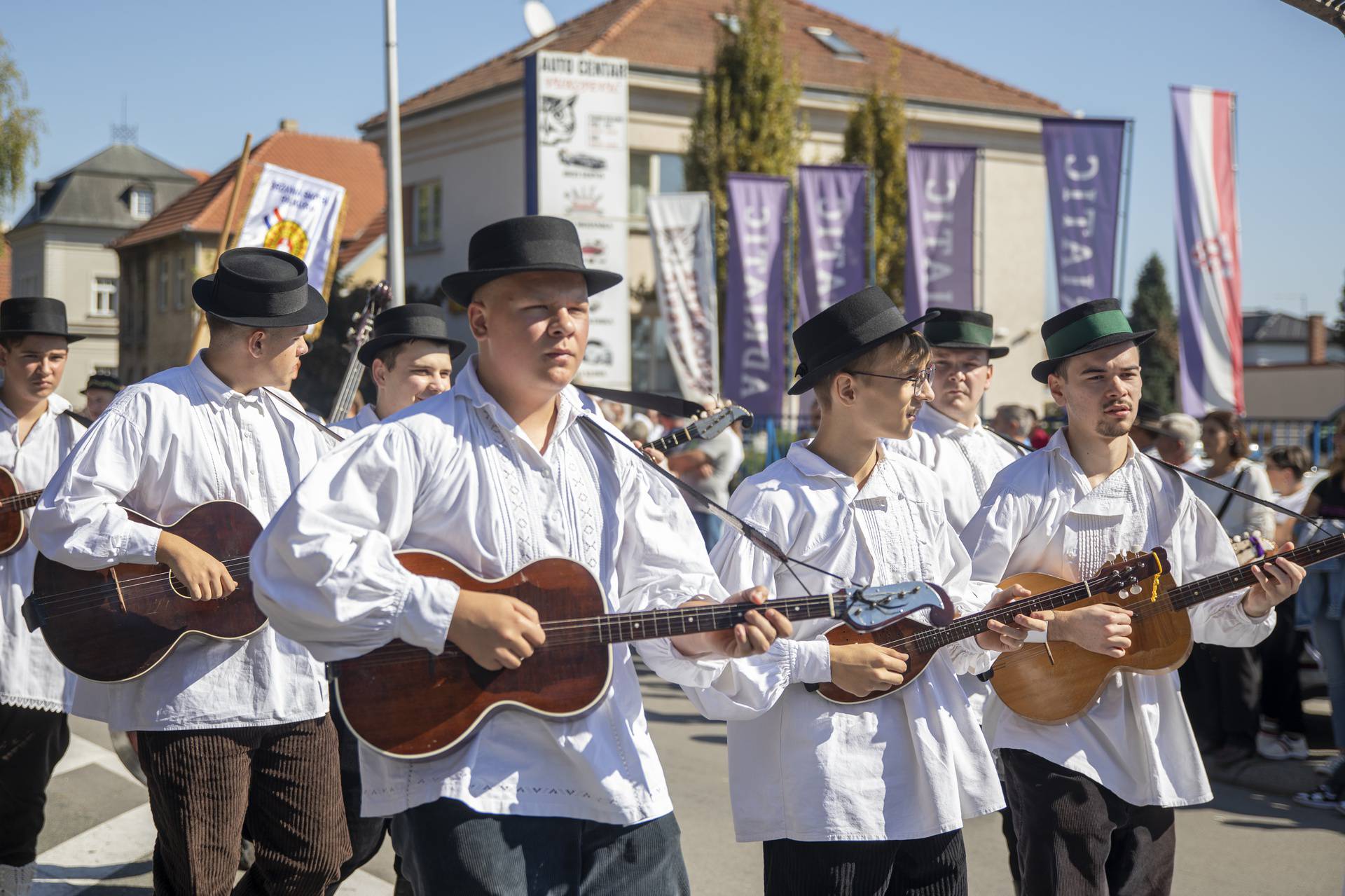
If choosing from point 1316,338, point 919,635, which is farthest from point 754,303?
point 1316,338

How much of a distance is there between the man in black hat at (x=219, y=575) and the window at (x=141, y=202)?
6846 cm

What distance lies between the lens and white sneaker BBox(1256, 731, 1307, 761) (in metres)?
8.68

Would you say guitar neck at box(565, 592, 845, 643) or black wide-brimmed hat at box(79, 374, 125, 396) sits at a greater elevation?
black wide-brimmed hat at box(79, 374, 125, 396)

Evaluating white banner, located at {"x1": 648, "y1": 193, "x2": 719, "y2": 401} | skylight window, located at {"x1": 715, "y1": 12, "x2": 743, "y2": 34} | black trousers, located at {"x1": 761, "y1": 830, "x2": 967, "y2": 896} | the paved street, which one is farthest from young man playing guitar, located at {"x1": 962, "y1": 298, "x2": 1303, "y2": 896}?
skylight window, located at {"x1": 715, "y1": 12, "x2": 743, "y2": 34}

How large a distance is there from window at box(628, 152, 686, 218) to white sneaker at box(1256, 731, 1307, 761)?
22106 millimetres

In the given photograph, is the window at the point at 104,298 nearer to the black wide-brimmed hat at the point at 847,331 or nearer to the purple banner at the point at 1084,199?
the purple banner at the point at 1084,199

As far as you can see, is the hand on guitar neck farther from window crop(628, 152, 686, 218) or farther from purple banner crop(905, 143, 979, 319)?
window crop(628, 152, 686, 218)

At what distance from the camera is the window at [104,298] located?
65.9m

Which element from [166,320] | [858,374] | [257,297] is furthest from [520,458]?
[166,320]

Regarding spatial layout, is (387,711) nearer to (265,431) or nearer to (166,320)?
(265,431)

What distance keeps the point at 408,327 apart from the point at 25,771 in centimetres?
246

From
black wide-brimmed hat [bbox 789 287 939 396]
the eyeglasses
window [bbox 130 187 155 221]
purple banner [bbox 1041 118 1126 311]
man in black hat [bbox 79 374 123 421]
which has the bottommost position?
the eyeglasses

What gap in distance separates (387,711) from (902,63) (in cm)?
3299

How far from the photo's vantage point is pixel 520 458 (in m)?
3.23
